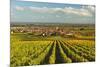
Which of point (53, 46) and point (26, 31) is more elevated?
point (26, 31)

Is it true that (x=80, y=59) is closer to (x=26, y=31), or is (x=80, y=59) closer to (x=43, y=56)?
(x=43, y=56)
